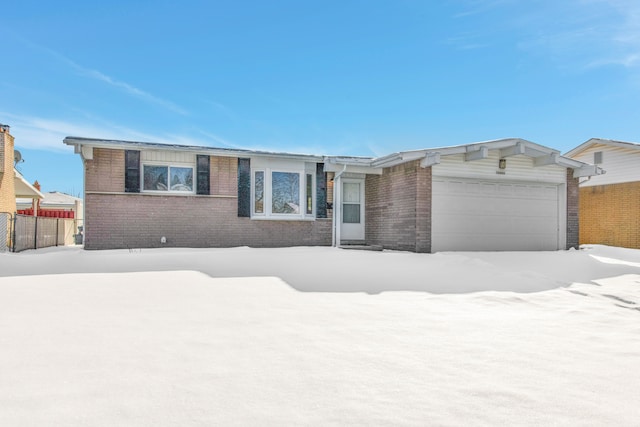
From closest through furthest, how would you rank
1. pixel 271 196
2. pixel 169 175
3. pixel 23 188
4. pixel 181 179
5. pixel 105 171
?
1. pixel 105 171
2. pixel 169 175
3. pixel 181 179
4. pixel 271 196
5. pixel 23 188

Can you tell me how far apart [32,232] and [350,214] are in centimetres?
1175

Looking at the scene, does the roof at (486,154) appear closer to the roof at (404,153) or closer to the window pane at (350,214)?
the roof at (404,153)

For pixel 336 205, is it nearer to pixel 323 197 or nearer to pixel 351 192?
pixel 323 197

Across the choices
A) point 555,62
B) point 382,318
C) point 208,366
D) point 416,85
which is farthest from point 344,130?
point 208,366

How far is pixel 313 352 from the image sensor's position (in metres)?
3.24

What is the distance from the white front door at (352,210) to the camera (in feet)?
46.3

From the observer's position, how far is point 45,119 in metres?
23.2

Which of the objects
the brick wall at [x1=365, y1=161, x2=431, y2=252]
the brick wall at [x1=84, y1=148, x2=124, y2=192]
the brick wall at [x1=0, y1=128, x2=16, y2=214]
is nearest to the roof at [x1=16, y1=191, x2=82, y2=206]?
the brick wall at [x1=0, y1=128, x2=16, y2=214]

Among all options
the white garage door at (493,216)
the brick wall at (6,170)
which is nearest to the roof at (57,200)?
the brick wall at (6,170)

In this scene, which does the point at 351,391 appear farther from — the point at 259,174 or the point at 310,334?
the point at 259,174

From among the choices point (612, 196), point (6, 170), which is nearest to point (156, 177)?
point (6, 170)

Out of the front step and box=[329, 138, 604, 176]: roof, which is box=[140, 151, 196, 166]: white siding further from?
the front step

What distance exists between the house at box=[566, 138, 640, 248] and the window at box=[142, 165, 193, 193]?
15.5 meters

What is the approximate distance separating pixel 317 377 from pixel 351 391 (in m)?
0.33
